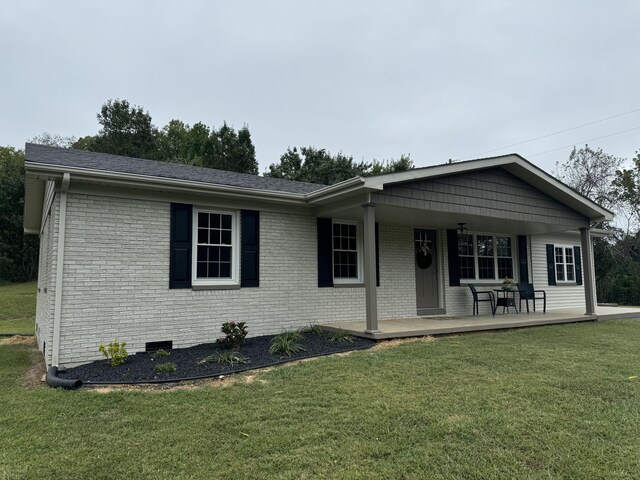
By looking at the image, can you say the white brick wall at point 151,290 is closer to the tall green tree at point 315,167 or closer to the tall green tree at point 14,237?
the tall green tree at point 315,167

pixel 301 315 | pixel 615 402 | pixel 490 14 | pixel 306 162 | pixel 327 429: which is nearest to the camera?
pixel 327 429

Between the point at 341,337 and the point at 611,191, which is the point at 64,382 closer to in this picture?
the point at 341,337

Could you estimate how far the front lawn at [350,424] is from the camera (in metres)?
2.77

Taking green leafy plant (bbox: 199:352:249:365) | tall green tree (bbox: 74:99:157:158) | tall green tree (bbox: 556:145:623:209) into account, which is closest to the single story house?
green leafy plant (bbox: 199:352:249:365)

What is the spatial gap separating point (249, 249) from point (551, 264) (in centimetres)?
989

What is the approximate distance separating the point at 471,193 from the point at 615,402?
5.02 metres

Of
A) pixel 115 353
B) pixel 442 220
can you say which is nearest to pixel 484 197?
pixel 442 220

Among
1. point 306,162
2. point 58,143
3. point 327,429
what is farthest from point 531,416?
point 58,143

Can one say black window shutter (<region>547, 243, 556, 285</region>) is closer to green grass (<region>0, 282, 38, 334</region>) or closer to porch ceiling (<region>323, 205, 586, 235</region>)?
porch ceiling (<region>323, 205, 586, 235</region>)

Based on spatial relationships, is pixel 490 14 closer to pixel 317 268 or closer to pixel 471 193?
pixel 471 193

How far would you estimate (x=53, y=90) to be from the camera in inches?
886

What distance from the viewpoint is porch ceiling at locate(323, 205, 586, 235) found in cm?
798

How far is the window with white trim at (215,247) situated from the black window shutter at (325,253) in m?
1.75

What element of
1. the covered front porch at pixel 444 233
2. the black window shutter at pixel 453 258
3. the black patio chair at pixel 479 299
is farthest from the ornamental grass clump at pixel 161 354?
the black patio chair at pixel 479 299
